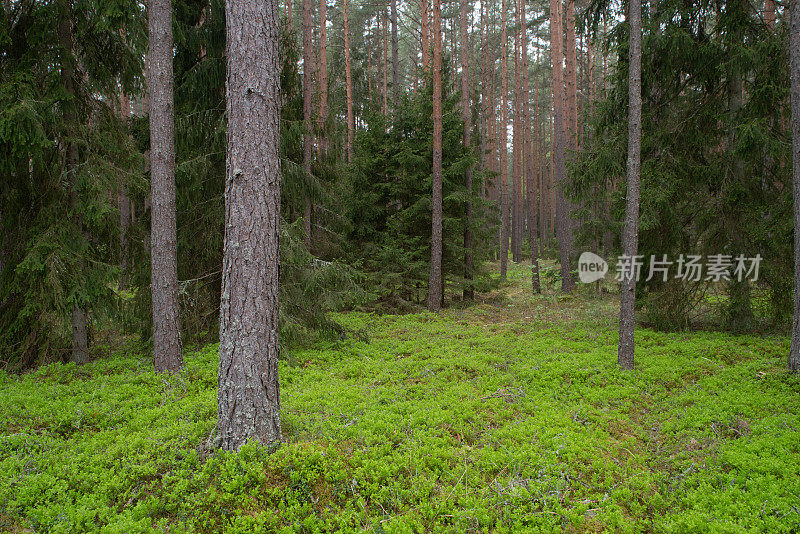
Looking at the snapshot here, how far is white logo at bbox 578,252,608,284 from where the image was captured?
16547 mm

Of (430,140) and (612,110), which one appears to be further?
(430,140)

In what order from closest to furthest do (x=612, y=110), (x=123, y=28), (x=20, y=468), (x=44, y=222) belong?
(x=20, y=468), (x=44, y=222), (x=123, y=28), (x=612, y=110)

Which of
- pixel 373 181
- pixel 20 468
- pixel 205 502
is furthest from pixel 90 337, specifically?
pixel 373 181

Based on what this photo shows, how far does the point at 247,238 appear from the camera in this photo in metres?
4.33

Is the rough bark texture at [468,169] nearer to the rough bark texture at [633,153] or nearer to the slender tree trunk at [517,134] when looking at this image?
the slender tree trunk at [517,134]

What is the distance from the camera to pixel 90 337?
28.5 feet

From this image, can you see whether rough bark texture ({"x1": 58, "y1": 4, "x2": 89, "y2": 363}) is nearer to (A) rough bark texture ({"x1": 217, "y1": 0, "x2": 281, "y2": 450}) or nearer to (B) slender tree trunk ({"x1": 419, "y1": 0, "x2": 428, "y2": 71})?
(A) rough bark texture ({"x1": 217, "y1": 0, "x2": 281, "y2": 450})

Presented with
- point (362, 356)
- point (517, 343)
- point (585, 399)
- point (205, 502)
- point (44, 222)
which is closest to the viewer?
point (205, 502)

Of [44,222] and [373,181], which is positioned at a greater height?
[373,181]

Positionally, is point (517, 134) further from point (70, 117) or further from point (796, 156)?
point (70, 117)

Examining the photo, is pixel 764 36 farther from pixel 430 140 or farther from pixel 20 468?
pixel 20 468

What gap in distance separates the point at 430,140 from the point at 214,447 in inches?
455

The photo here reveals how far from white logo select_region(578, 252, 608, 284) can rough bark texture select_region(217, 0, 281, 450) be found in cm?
1494

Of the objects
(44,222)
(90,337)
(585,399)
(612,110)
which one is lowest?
(585,399)
